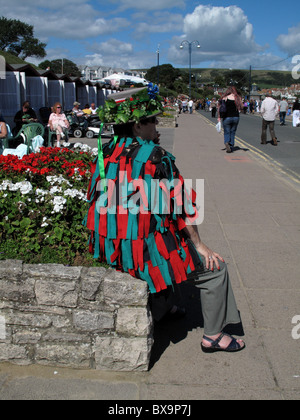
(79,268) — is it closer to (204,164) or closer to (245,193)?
(245,193)

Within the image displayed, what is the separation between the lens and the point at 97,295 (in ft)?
9.65

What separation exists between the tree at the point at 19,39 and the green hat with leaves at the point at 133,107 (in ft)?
283

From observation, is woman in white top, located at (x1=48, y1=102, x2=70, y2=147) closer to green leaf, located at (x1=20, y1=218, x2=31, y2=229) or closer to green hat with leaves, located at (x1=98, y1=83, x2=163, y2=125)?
green leaf, located at (x1=20, y1=218, x2=31, y2=229)

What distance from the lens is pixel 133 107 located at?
292 centimetres

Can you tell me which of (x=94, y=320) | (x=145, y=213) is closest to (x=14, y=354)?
(x=94, y=320)

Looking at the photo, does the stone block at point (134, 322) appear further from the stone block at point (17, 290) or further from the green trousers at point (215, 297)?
the stone block at point (17, 290)

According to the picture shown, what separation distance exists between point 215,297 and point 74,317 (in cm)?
96

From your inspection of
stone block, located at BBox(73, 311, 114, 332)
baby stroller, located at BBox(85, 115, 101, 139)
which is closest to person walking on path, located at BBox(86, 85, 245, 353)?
stone block, located at BBox(73, 311, 114, 332)

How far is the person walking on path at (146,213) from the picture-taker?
280 cm

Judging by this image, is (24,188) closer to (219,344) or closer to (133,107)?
(133,107)

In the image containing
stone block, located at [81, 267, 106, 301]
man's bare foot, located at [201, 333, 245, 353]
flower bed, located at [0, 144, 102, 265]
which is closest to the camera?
stone block, located at [81, 267, 106, 301]

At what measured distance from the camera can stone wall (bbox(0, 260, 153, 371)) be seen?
9.57ft

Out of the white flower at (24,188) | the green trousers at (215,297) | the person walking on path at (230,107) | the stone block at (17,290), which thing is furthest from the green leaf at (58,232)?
the person walking on path at (230,107)
